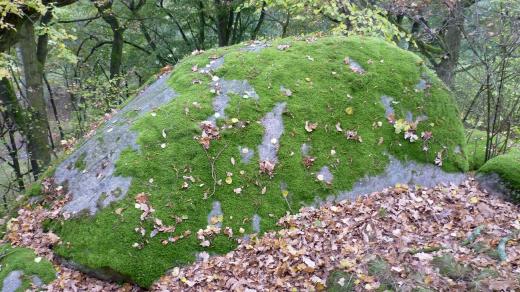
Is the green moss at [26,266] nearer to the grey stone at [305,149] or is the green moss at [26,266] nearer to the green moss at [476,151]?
the grey stone at [305,149]

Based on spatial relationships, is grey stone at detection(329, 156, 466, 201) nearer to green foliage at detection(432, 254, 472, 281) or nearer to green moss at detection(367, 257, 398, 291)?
green moss at detection(367, 257, 398, 291)

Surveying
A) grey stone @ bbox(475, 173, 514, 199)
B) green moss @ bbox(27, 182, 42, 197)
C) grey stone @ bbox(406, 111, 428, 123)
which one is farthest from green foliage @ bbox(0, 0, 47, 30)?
grey stone @ bbox(475, 173, 514, 199)

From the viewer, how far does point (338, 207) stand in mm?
5559

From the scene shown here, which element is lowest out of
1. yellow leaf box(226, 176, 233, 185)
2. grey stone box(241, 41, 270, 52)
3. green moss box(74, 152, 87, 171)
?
yellow leaf box(226, 176, 233, 185)

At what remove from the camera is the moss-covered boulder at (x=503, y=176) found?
5992mm

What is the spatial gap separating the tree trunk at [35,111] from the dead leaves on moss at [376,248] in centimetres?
826

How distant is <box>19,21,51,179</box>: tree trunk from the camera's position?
10586mm

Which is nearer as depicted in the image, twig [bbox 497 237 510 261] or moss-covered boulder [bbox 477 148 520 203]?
twig [bbox 497 237 510 261]

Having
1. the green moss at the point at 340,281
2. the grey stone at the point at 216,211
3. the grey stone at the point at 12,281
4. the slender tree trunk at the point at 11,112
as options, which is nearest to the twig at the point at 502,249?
the green moss at the point at 340,281

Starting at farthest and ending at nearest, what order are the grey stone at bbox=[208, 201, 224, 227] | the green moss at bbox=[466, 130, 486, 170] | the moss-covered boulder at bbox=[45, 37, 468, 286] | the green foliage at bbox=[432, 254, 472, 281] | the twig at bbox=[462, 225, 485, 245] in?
the green moss at bbox=[466, 130, 486, 170] → the grey stone at bbox=[208, 201, 224, 227] → the moss-covered boulder at bbox=[45, 37, 468, 286] → the twig at bbox=[462, 225, 485, 245] → the green foliage at bbox=[432, 254, 472, 281]

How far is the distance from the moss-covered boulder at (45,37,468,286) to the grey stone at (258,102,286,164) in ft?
0.05

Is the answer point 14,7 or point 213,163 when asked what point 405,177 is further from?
point 14,7

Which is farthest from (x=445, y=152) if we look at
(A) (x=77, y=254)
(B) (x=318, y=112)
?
(A) (x=77, y=254)

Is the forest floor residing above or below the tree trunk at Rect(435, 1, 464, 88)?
below
